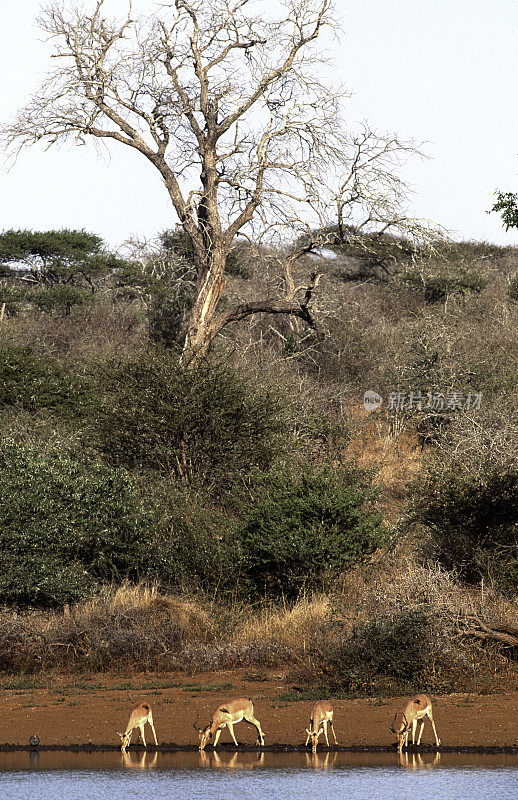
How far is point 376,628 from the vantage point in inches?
441

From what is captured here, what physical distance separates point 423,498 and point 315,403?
25.6ft

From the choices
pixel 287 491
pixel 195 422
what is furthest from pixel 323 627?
pixel 195 422

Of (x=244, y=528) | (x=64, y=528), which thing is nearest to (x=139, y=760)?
(x=64, y=528)

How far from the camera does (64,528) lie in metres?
13.5

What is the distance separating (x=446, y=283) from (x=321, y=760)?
26128 mm

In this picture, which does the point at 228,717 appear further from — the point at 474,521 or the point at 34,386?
the point at 34,386

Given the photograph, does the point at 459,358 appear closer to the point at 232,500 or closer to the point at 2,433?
the point at 232,500

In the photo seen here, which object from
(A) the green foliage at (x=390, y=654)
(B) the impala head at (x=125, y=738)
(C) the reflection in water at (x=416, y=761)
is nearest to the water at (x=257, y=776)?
(C) the reflection in water at (x=416, y=761)

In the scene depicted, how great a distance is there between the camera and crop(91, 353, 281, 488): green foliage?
17.2m

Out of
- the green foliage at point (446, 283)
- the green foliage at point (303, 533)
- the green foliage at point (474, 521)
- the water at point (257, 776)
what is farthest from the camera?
the green foliage at point (446, 283)

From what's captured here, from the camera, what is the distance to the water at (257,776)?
24.7 feet

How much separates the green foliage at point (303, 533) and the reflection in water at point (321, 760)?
4903 mm

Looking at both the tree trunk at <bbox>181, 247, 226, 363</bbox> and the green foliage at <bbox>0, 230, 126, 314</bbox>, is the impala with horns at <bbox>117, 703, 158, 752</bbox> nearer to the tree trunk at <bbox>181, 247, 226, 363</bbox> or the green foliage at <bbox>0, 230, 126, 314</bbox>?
the tree trunk at <bbox>181, 247, 226, 363</bbox>

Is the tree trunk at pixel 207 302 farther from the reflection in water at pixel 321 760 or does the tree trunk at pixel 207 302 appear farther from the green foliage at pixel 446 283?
the reflection in water at pixel 321 760
